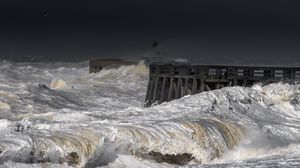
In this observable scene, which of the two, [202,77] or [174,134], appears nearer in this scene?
[174,134]

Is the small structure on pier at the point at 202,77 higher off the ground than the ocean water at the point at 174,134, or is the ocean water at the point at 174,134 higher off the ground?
the small structure on pier at the point at 202,77

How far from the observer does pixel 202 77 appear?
3133 cm

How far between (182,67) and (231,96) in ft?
23.6

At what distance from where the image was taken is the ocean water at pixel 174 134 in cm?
1656

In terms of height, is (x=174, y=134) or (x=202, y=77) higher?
(x=202, y=77)

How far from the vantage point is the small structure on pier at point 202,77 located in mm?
30266

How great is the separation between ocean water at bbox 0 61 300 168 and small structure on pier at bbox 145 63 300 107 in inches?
78.1

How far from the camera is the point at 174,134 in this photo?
63.4ft

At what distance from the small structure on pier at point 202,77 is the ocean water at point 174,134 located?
1984 millimetres

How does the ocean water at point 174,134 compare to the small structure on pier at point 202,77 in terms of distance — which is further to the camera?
the small structure on pier at point 202,77

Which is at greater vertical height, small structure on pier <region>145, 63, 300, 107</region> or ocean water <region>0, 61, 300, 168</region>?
small structure on pier <region>145, 63, 300, 107</region>

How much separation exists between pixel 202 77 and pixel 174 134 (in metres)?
12.2

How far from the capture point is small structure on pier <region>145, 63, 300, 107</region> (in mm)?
30266

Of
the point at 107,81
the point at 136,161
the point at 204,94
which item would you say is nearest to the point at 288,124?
the point at 204,94
